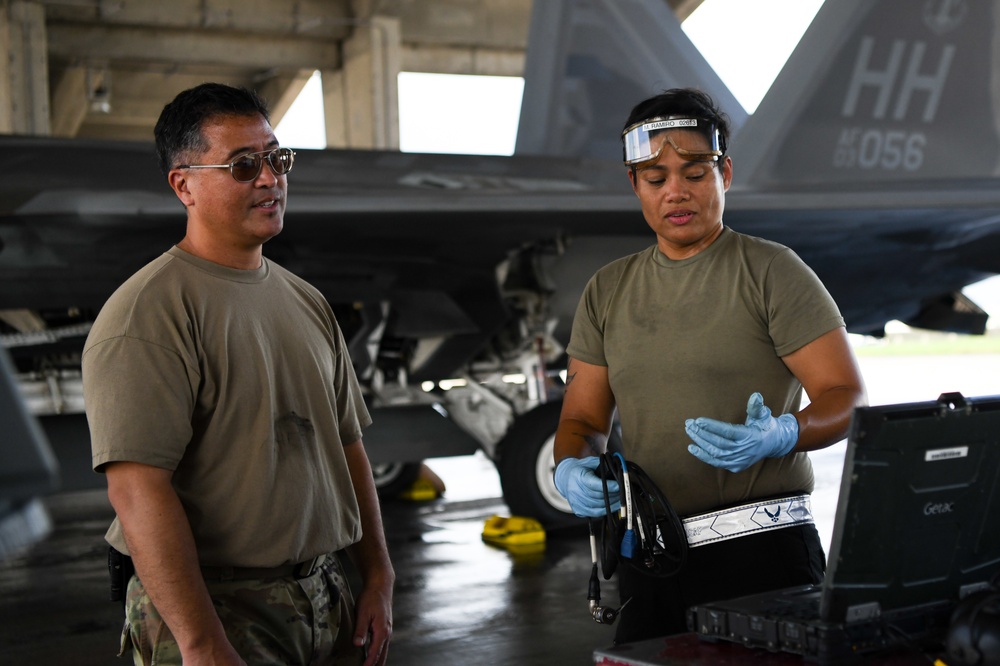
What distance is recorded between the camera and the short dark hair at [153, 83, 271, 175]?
2.23 m

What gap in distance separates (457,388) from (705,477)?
5238 millimetres

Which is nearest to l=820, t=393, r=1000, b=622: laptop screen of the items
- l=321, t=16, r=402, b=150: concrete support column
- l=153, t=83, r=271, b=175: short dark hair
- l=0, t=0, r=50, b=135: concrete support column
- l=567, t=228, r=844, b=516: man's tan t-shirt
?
l=567, t=228, r=844, b=516: man's tan t-shirt

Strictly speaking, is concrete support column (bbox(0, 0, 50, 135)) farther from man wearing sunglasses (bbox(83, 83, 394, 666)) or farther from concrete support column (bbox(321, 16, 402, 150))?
man wearing sunglasses (bbox(83, 83, 394, 666))

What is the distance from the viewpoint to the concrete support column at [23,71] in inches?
566

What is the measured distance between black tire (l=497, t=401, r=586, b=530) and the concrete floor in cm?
18

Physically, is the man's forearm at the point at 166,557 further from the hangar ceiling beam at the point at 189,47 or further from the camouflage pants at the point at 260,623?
the hangar ceiling beam at the point at 189,47

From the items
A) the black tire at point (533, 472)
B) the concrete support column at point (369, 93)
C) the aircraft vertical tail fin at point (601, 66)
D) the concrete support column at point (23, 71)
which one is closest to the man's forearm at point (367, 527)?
the black tire at point (533, 472)

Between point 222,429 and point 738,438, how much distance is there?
1.03m

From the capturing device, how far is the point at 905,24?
300 inches

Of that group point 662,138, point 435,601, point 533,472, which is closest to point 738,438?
point 662,138

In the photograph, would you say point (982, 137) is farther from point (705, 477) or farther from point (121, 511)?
point (121, 511)

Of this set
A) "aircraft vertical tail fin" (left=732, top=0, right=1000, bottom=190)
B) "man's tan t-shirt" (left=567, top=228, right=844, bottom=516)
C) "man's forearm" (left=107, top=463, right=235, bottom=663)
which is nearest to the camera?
"man's forearm" (left=107, top=463, right=235, bottom=663)

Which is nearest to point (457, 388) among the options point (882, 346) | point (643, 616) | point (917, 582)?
point (643, 616)

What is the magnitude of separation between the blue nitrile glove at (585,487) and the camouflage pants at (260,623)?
579mm
